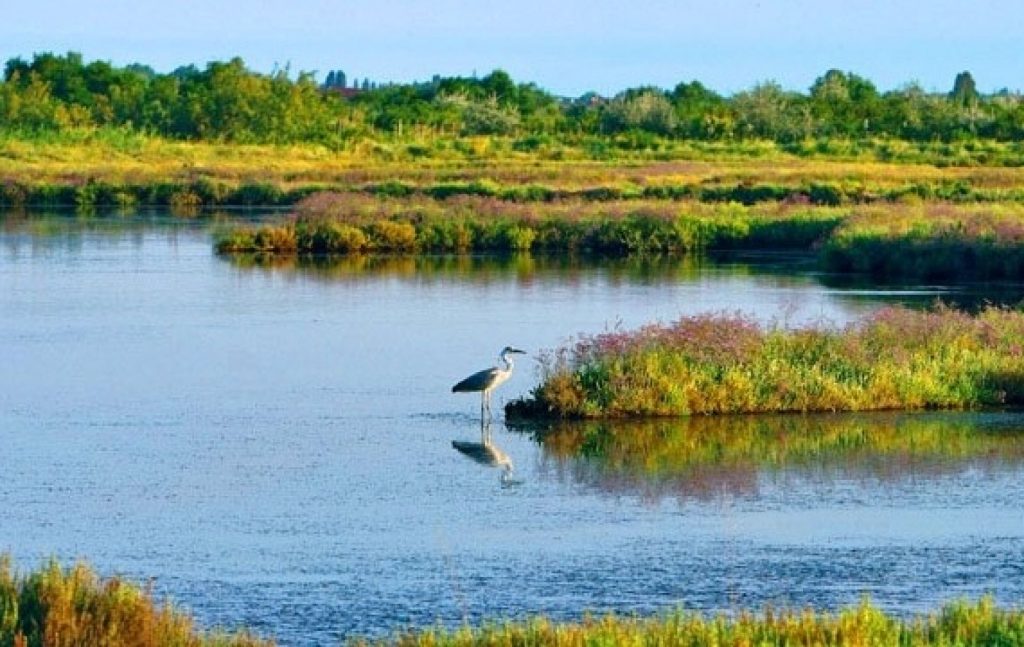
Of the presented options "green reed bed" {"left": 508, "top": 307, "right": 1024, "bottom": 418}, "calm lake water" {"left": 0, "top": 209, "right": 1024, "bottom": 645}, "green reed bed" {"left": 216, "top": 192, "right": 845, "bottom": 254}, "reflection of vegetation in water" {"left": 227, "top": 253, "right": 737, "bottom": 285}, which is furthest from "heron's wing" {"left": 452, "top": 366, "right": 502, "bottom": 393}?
"green reed bed" {"left": 216, "top": 192, "right": 845, "bottom": 254}

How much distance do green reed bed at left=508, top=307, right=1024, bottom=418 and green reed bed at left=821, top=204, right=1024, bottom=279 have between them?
14551 mm

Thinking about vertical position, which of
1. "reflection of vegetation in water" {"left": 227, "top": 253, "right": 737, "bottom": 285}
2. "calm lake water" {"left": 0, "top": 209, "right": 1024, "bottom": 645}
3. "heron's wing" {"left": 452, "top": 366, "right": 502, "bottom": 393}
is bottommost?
"calm lake water" {"left": 0, "top": 209, "right": 1024, "bottom": 645}

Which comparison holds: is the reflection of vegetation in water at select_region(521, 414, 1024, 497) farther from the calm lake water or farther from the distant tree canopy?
the distant tree canopy

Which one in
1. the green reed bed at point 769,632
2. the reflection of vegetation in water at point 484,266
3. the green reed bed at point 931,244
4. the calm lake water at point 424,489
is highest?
the green reed bed at point 931,244

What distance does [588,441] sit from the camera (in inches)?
719

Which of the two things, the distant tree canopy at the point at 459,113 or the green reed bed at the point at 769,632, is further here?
the distant tree canopy at the point at 459,113

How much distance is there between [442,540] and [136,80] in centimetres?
9435

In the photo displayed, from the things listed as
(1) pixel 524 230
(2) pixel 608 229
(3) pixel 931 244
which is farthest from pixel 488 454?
(1) pixel 524 230

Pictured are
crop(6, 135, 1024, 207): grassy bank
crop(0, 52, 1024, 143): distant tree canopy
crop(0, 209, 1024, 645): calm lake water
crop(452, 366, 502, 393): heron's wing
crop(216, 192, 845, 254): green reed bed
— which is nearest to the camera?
crop(0, 209, 1024, 645): calm lake water

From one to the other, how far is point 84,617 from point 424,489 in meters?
6.45

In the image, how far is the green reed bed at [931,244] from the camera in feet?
116

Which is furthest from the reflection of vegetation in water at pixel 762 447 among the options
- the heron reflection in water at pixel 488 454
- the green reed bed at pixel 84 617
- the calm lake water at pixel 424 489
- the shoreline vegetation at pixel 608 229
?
the shoreline vegetation at pixel 608 229

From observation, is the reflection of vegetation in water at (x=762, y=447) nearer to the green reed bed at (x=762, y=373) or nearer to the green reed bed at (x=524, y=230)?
the green reed bed at (x=762, y=373)

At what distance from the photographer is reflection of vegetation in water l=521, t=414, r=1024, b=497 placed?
661 inches
